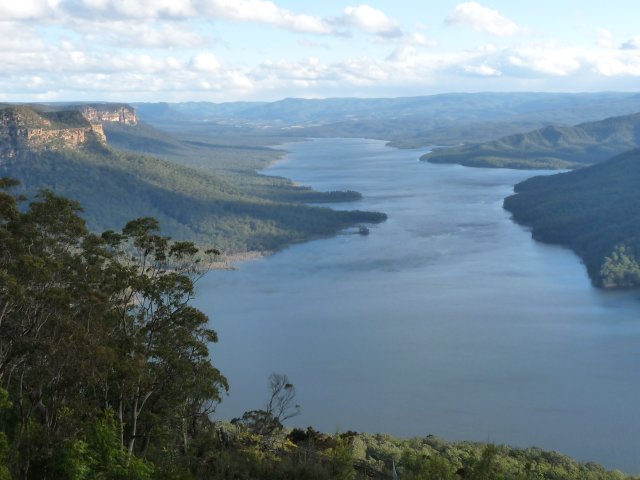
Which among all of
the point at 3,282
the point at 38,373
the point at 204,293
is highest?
the point at 3,282

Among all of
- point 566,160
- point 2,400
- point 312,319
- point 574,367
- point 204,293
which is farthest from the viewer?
point 566,160

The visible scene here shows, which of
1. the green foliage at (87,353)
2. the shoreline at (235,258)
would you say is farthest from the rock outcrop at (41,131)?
the green foliage at (87,353)

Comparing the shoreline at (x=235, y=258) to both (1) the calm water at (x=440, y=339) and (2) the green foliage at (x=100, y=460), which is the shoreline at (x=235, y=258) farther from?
(2) the green foliage at (x=100, y=460)

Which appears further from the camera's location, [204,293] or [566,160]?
[566,160]

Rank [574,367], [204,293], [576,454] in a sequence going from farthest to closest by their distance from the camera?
[204,293]
[574,367]
[576,454]

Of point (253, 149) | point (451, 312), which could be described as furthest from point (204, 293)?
point (253, 149)

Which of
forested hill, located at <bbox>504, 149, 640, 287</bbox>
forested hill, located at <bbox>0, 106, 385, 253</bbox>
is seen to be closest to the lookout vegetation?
forested hill, located at <bbox>504, 149, 640, 287</bbox>

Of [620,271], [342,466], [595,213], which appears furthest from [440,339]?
[595,213]

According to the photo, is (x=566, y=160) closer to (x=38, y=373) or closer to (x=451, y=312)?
(x=451, y=312)
